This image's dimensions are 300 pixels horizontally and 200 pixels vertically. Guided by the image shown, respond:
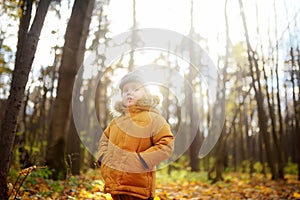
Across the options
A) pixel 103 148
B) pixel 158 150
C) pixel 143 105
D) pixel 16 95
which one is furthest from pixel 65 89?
pixel 158 150

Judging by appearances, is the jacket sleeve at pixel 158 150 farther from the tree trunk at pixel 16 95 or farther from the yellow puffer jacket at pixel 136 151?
the tree trunk at pixel 16 95

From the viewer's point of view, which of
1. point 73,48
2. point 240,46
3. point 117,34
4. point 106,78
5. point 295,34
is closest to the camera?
point 73,48

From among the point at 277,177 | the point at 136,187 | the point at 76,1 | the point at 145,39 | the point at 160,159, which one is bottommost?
the point at 277,177

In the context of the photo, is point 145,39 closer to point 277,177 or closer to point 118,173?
point 277,177

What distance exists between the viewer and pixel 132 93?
134 inches

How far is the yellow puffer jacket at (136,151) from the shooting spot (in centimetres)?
307

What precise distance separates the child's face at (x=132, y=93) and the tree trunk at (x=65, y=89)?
5608 mm

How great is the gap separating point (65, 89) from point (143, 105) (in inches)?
232

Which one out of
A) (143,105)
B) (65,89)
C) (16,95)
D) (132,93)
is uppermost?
(65,89)

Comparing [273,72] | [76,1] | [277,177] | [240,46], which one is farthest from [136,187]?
[240,46]

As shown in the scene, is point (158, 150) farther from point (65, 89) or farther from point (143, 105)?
point (65, 89)

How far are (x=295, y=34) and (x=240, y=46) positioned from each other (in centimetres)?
721

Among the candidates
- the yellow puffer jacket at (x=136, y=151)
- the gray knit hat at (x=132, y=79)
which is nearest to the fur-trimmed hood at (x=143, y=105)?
the yellow puffer jacket at (x=136, y=151)

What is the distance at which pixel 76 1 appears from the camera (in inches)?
343
